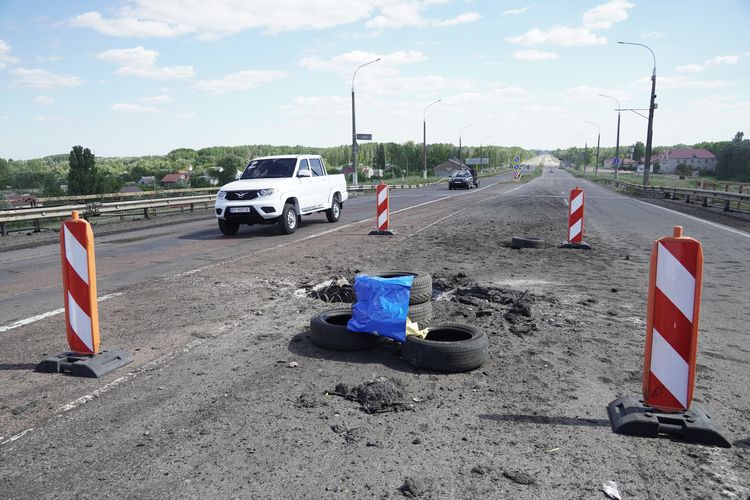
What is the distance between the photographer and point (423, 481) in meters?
2.89

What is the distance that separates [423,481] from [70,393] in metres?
2.91

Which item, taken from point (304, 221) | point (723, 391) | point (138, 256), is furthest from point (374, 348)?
point (304, 221)

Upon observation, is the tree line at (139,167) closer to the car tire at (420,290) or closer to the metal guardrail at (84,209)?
the metal guardrail at (84,209)

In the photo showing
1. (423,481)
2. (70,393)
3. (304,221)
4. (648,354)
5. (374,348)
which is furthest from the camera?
(304,221)

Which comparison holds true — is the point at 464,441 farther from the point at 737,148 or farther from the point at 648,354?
the point at 737,148

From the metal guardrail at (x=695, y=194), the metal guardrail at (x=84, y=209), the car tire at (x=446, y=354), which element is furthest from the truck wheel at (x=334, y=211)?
the metal guardrail at (x=695, y=194)

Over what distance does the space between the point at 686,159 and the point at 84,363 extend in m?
181

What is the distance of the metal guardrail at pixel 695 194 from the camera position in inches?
858

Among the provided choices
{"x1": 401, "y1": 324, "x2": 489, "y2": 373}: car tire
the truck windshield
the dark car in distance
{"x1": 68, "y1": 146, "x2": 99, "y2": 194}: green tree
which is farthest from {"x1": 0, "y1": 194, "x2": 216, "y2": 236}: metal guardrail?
{"x1": 68, "y1": 146, "x2": 99, "y2": 194}: green tree

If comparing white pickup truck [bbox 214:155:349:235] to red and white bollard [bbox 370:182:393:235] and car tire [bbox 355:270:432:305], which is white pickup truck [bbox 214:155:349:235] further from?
car tire [bbox 355:270:432:305]

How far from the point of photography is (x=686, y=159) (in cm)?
15588

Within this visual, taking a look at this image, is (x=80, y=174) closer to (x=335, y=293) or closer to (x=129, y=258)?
(x=129, y=258)

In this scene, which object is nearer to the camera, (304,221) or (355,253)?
(355,253)

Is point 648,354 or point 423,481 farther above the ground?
point 648,354
